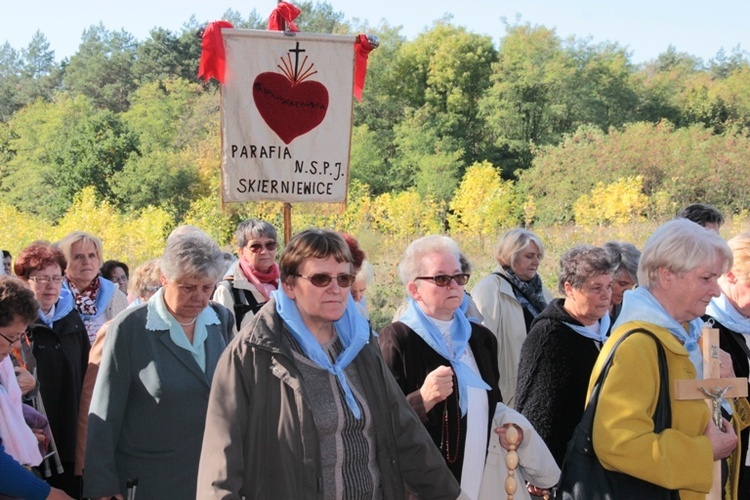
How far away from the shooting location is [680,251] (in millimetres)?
3301

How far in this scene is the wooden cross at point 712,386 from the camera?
3.07 meters

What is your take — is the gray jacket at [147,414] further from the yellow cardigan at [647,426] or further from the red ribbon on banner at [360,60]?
the red ribbon on banner at [360,60]

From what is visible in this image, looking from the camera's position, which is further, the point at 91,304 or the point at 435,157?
the point at 435,157

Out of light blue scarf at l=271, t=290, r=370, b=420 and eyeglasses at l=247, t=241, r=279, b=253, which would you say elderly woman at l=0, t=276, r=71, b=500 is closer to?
light blue scarf at l=271, t=290, r=370, b=420

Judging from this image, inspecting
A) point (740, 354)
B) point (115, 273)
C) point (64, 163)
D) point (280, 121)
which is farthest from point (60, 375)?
point (64, 163)

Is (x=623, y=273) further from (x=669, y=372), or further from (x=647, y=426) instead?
(x=647, y=426)

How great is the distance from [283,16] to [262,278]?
5.99 ft

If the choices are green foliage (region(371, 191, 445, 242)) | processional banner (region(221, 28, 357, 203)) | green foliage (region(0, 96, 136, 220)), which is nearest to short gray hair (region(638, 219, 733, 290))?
processional banner (region(221, 28, 357, 203))

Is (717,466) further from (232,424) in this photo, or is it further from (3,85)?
(3,85)

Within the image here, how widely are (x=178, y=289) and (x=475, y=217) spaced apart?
17.6 m

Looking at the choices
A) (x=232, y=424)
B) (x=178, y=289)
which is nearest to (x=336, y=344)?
(x=232, y=424)

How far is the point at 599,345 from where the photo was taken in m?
4.80

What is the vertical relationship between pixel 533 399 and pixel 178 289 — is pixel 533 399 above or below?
below

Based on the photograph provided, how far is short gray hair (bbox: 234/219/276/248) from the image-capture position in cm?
625
